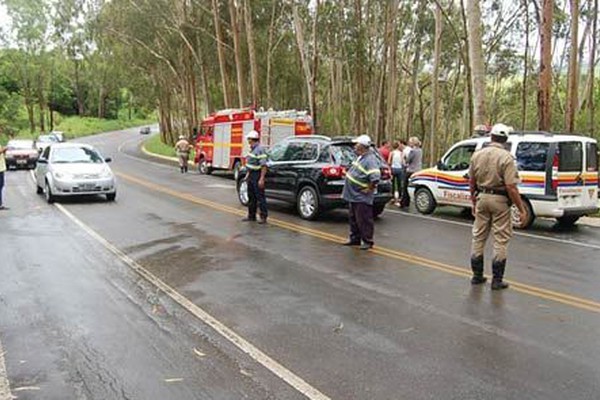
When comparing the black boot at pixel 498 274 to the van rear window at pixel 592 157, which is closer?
the black boot at pixel 498 274

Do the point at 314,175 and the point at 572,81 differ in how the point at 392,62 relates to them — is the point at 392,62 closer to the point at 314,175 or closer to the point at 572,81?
the point at 572,81

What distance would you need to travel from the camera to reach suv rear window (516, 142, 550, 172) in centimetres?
1248

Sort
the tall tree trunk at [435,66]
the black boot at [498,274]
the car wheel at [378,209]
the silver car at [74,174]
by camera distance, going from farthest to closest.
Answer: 1. the tall tree trunk at [435,66]
2. the silver car at [74,174]
3. the car wheel at [378,209]
4. the black boot at [498,274]

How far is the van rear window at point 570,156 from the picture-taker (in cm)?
1234

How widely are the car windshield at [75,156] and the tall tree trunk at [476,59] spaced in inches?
402

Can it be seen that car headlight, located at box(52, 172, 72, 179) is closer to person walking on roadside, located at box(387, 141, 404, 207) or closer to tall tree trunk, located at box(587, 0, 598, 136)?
person walking on roadside, located at box(387, 141, 404, 207)

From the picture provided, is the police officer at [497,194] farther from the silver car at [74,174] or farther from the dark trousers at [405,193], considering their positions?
the silver car at [74,174]

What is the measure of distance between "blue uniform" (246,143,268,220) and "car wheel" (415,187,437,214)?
4.08 meters

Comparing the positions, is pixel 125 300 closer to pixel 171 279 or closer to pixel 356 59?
pixel 171 279

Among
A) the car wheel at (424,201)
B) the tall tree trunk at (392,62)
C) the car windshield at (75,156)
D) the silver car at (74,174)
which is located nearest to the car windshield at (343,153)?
the car wheel at (424,201)

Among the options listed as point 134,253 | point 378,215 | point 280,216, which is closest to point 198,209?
point 280,216

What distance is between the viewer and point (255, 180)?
13.1 metres

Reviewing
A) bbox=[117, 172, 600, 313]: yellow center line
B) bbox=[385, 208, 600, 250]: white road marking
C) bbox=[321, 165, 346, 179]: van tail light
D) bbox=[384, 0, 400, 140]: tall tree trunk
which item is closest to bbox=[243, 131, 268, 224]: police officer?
bbox=[117, 172, 600, 313]: yellow center line

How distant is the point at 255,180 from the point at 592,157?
6.54 metres
